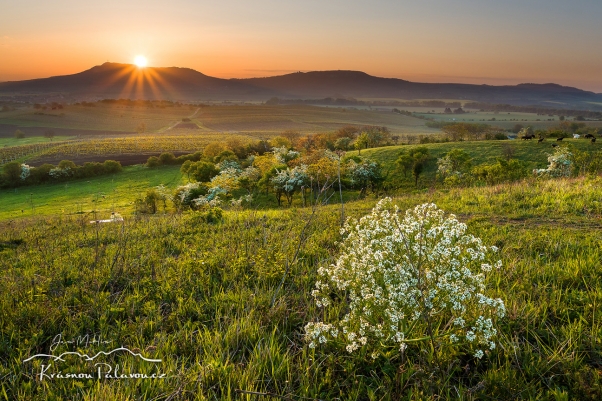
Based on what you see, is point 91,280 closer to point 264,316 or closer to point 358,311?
point 264,316

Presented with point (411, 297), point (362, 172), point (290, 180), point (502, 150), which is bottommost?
point (290, 180)

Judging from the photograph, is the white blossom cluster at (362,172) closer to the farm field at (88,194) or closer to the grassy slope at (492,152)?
the grassy slope at (492,152)

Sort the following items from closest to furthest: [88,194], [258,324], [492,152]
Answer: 1. [258,324]
2. [492,152]
3. [88,194]

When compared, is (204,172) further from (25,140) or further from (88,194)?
(25,140)

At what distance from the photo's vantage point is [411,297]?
341cm

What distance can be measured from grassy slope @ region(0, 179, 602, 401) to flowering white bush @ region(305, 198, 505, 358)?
25 centimetres

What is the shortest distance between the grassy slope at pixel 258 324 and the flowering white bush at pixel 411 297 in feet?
0.84

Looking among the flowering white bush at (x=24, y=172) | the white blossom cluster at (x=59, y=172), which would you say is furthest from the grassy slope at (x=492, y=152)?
the flowering white bush at (x=24, y=172)

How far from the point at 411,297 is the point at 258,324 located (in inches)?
73.2

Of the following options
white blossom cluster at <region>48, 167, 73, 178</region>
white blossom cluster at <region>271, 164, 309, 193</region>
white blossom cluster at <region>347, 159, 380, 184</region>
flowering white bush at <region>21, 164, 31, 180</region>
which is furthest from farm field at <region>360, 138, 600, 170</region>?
flowering white bush at <region>21, 164, 31, 180</region>

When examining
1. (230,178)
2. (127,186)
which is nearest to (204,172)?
(230,178)

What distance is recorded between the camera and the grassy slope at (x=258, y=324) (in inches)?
126

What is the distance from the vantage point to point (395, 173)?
60031 millimetres
